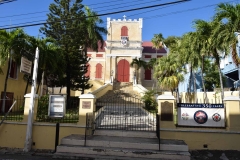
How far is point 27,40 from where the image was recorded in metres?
13.8

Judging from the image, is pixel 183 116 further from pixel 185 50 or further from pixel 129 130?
pixel 185 50

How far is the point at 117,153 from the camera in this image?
738 centimetres

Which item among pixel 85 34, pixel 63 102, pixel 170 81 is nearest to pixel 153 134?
pixel 63 102

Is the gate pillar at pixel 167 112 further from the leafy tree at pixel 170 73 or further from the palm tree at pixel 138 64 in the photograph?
the palm tree at pixel 138 64

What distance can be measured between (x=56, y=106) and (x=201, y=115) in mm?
6153

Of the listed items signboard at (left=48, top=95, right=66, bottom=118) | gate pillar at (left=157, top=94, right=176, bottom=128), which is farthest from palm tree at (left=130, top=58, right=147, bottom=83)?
signboard at (left=48, top=95, right=66, bottom=118)

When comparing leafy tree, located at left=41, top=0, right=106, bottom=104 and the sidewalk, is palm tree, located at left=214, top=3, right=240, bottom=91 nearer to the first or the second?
the sidewalk

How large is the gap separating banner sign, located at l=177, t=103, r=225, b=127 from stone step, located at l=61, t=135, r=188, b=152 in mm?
1057

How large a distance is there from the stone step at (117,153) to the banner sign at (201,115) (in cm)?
169

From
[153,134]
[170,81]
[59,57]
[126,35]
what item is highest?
[126,35]

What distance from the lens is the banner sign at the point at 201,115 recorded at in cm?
831

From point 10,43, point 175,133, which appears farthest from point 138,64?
point 175,133

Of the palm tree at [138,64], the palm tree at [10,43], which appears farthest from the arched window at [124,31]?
the palm tree at [10,43]

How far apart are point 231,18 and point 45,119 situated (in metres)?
10.2
